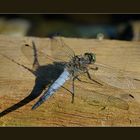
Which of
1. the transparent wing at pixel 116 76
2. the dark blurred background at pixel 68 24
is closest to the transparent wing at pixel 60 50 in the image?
the transparent wing at pixel 116 76

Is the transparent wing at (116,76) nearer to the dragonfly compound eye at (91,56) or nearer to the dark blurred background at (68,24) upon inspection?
the dragonfly compound eye at (91,56)

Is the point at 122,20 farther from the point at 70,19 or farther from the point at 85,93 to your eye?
the point at 85,93

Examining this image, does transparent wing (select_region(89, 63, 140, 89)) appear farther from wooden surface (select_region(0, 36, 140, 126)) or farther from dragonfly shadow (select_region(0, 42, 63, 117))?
dragonfly shadow (select_region(0, 42, 63, 117))

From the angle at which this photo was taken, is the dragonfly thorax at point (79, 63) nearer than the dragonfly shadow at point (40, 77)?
No

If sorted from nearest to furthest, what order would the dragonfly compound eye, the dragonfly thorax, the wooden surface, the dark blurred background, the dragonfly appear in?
the wooden surface
the dragonfly
the dragonfly compound eye
the dragonfly thorax
the dark blurred background

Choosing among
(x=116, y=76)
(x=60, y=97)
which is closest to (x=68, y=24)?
(x=116, y=76)

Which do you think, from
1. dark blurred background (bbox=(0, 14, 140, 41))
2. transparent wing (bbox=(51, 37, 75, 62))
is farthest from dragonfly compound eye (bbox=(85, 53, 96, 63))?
dark blurred background (bbox=(0, 14, 140, 41))

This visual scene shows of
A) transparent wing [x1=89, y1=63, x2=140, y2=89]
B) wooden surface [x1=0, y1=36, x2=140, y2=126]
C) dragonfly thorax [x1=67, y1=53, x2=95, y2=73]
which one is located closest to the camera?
wooden surface [x1=0, y1=36, x2=140, y2=126]
